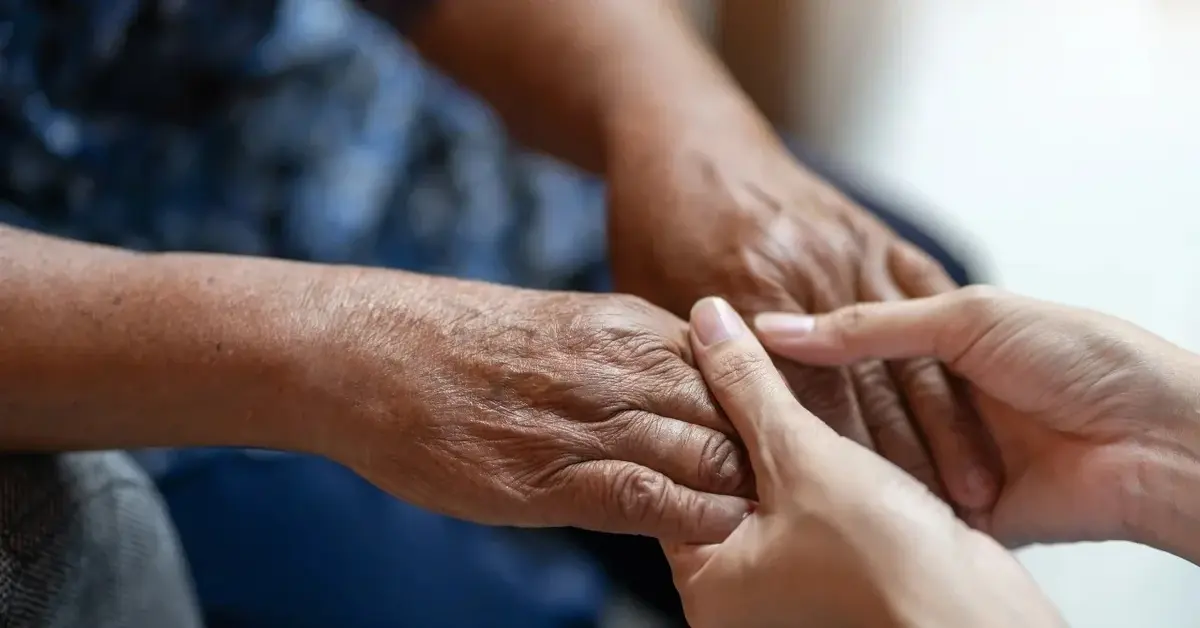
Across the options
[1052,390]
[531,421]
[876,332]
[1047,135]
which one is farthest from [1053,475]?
[1047,135]

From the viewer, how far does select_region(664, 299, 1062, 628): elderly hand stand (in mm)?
602

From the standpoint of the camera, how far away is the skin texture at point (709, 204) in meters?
0.87

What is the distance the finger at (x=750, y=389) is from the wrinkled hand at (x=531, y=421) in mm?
18

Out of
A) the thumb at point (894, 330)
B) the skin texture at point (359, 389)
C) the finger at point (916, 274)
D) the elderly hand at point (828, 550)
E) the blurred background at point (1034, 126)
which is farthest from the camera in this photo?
the blurred background at point (1034, 126)

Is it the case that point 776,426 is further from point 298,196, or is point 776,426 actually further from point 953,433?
point 298,196

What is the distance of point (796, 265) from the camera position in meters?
0.91

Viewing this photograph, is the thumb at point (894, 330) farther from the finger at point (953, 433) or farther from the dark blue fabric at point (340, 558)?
the dark blue fabric at point (340, 558)

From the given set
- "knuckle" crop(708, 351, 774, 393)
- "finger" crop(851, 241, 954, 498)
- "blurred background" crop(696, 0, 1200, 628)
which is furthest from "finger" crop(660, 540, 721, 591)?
"blurred background" crop(696, 0, 1200, 628)

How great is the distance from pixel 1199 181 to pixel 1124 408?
37.6 inches

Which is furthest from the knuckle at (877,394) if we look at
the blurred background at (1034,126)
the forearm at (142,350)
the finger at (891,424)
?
the blurred background at (1034,126)

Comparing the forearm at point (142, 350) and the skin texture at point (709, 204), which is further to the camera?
the skin texture at point (709, 204)

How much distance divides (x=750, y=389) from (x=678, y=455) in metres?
0.07

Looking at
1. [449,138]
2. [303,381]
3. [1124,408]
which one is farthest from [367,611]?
[1124,408]

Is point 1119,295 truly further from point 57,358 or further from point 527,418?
point 57,358
